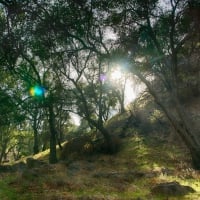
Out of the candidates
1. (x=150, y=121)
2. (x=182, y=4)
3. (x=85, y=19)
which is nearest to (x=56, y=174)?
(x=85, y=19)

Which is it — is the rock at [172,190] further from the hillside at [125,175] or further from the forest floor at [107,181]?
the forest floor at [107,181]

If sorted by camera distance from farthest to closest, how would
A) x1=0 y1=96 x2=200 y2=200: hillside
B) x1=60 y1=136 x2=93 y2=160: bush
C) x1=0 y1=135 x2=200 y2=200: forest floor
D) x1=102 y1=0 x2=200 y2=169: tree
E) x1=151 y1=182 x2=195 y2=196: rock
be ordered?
1. x1=60 y1=136 x2=93 y2=160: bush
2. x1=102 y1=0 x2=200 y2=169: tree
3. x1=0 y1=96 x2=200 y2=200: hillside
4. x1=0 y1=135 x2=200 y2=200: forest floor
5. x1=151 y1=182 x2=195 y2=196: rock

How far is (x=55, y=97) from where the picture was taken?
111ft

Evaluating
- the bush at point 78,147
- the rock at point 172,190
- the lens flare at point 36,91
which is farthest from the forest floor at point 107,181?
the lens flare at point 36,91

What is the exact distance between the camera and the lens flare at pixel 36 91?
32.8 metres

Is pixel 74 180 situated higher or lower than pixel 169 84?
lower

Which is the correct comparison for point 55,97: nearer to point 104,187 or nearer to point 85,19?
point 85,19

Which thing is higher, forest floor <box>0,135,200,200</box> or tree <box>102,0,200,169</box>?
tree <box>102,0,200,169</box>

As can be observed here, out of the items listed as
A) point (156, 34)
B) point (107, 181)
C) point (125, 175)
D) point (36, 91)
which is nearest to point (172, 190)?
point (107, 181)

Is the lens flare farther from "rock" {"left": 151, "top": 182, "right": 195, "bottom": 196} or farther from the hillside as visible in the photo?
"rock" {"left": 151, "top": 182, "right": 195, "bottom": 196}

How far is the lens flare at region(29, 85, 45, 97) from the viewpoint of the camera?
32.8 meters

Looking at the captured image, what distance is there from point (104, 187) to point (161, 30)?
14.3 meters

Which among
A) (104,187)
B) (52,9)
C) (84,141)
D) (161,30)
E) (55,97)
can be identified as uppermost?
(52,9)

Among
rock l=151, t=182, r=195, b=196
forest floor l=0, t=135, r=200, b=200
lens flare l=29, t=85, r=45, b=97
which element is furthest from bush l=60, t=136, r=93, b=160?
rock l=151, t=182, r=195, b=196
